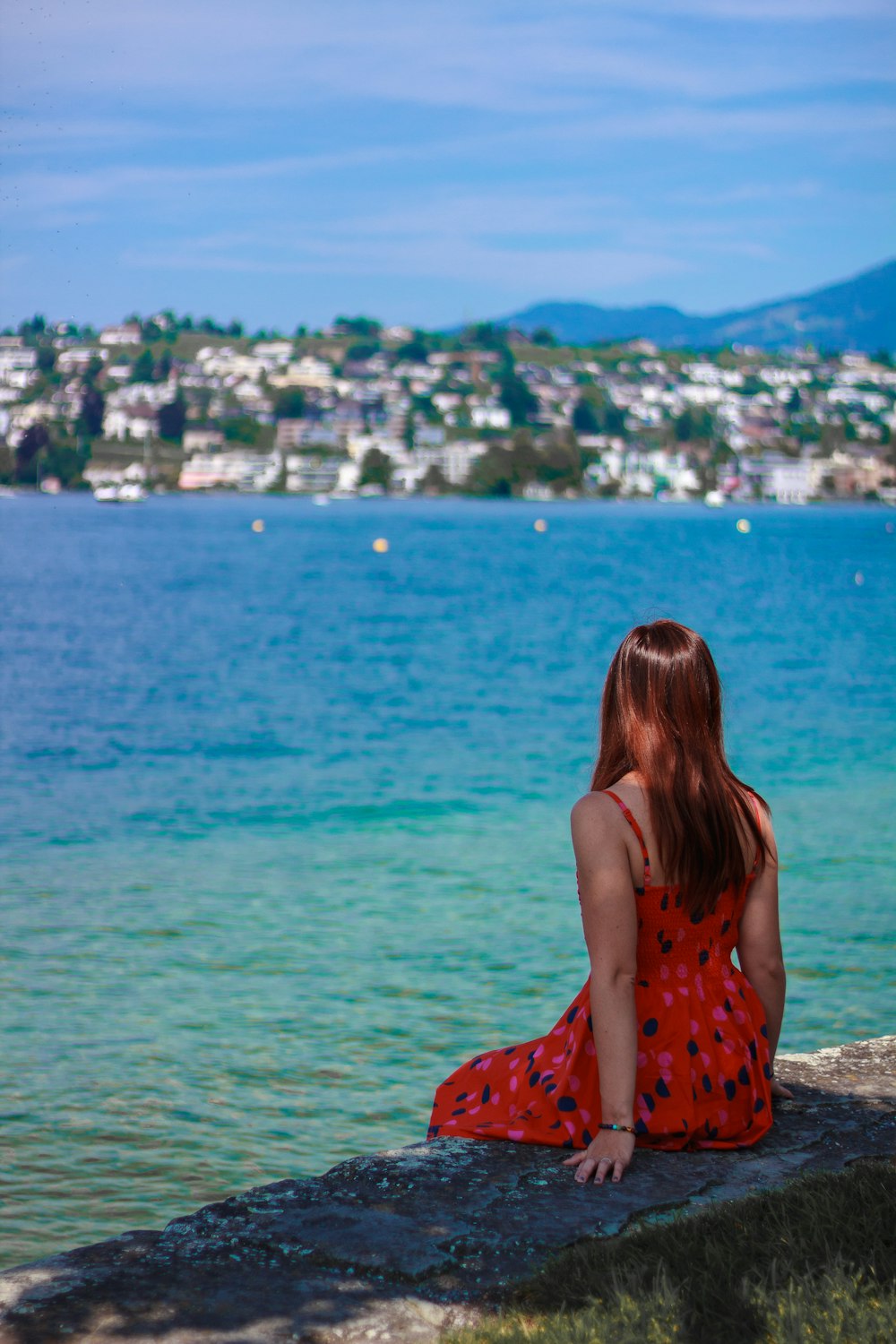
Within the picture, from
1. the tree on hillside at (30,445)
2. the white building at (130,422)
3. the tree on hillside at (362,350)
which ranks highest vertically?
the tree on hillside at (362,350)

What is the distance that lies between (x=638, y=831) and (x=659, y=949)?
298 millimetres

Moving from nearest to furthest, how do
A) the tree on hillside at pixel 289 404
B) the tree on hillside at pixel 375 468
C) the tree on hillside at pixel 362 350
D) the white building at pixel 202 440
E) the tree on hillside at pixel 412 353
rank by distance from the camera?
the white building at pixel 202 440 → the tree on hillside at pixel 289 404 → the tree on hillside at pixel 375 468 → the tree on hillside at pixel 362 350 → the tree on hillside at pixel 412 353

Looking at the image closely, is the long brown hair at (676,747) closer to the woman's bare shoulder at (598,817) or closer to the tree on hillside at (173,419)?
the woman's bare shoulder at (598,817)

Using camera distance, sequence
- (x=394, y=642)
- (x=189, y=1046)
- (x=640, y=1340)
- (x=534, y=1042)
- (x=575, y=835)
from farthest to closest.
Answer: (x=394, y=642) → (x=189, y=1046) → (x=534, y=1042) → (x=575, y=835) → (x=640, y=1340)

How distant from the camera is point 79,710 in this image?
23.3m

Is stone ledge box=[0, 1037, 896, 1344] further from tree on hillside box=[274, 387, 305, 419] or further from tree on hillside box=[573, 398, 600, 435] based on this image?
tree on hillside box=[573, 398, 600, 435]

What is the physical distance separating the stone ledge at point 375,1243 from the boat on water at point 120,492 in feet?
389

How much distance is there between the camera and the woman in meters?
3.16

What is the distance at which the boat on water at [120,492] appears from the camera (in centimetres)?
12544

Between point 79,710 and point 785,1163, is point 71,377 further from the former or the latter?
point 785,1163

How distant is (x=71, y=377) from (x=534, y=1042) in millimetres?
52035

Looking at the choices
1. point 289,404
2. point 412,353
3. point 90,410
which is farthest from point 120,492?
point 90,410

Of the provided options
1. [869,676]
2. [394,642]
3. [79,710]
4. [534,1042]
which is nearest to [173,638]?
[394,642]

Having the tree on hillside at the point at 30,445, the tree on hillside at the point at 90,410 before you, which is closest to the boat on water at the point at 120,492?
the tree on hillside at the point at 90,410
